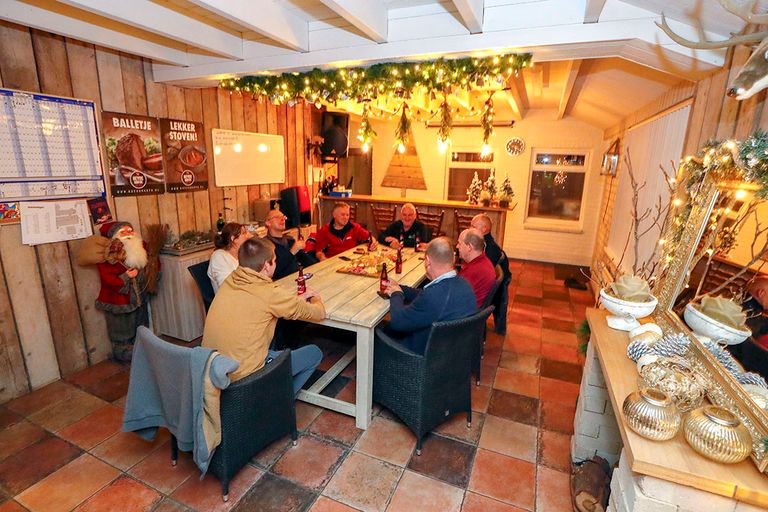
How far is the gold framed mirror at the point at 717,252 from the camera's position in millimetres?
1235

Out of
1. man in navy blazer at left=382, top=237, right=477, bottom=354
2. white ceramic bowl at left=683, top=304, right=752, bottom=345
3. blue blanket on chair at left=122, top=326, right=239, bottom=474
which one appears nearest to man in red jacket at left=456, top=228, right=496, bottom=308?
man in navy blazer at left=382, top=237, right=477, bottom=354

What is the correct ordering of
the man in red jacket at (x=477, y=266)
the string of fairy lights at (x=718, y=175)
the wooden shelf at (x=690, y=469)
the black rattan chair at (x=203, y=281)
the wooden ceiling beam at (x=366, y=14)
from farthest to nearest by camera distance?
the man in red jacket at (x=477, y=266) → the black rattan chair at (x=203, y=281) → the wooden ceiling beam at (x=366, y=14) → the string of fairy lights at (x=718, y=175) → the wooden shelf at (x=690, y=469)

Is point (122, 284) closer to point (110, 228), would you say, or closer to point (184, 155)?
point (110, 228)

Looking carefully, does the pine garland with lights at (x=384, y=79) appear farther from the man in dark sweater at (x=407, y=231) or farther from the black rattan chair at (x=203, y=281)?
the black rattan chair at (x=203, y=281)

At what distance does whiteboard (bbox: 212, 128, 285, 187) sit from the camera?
13.7 feet

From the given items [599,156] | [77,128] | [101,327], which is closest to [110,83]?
[77,128]

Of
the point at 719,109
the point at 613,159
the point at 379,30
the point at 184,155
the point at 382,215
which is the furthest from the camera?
the point at 382,215

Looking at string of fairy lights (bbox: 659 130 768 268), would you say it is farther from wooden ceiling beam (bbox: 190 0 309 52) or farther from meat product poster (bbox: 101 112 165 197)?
meat product poster (bbox: 101 112 165 197)

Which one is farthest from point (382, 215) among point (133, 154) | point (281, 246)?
point (133, 154)

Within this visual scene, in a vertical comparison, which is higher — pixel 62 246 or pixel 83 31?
pixel 83 31

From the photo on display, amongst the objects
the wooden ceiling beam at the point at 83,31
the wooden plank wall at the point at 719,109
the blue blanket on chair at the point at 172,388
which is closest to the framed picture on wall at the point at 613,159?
the wooden plank wall at the point at 719,109

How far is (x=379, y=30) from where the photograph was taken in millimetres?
2375

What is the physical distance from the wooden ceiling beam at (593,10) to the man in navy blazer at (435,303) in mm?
1425

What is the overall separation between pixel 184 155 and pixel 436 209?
347 centimetres
